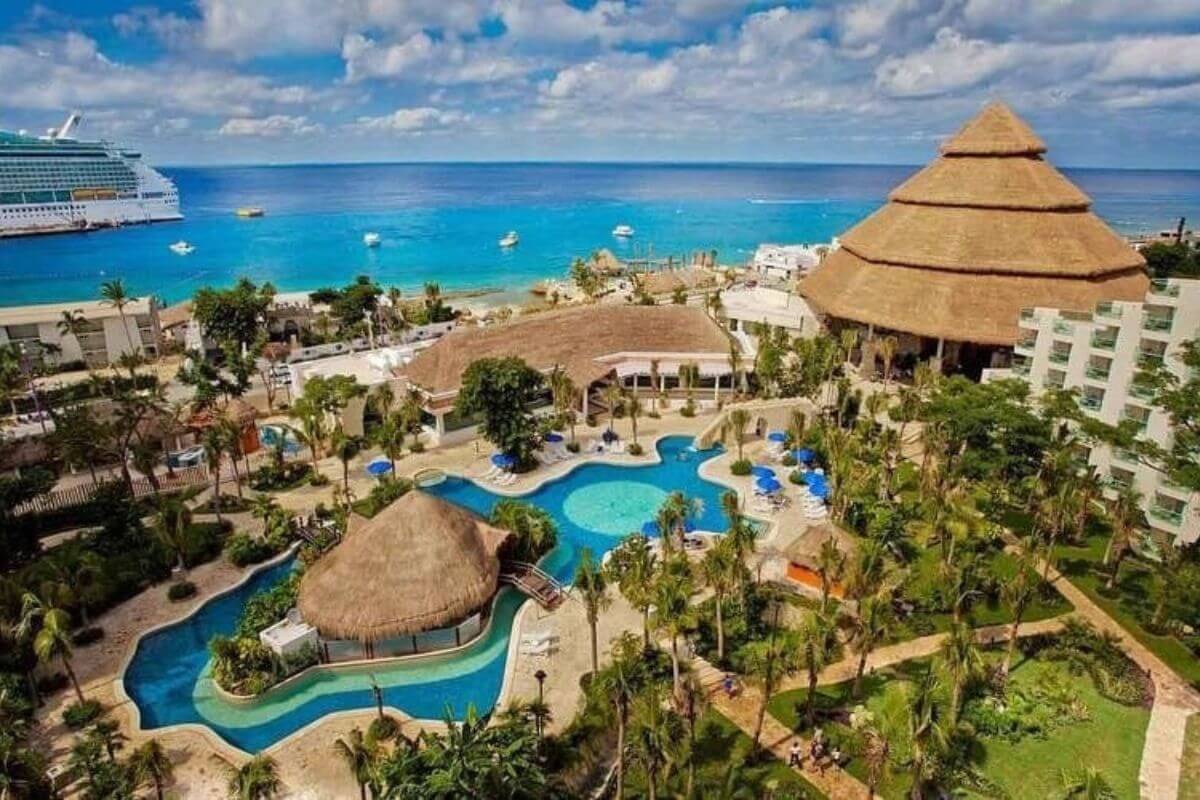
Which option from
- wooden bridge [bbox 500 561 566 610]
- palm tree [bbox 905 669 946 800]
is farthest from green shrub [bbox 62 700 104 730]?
palm tree [bbox 905 669 946 800]

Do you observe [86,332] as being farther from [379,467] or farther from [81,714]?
[81,714]

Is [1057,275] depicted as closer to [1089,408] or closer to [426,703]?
[1089,408]

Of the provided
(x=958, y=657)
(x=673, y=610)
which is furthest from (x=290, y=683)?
(x=958, y=657)

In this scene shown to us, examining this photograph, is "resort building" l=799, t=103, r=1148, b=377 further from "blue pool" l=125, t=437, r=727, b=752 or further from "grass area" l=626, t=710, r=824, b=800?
"grass area" l=626, t=710, r=824, b=800

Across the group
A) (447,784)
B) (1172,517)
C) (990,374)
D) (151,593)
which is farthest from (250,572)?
(990,374)

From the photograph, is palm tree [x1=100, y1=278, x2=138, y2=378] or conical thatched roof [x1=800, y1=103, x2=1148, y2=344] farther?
palm tree [x1=100, y1=278, x2=138, y2=378]

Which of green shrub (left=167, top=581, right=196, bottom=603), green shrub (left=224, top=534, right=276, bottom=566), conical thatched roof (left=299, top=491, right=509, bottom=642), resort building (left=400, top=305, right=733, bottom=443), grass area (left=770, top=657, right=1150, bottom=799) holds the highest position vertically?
resort building (left=400, top=305, right=733, bottom=443)
